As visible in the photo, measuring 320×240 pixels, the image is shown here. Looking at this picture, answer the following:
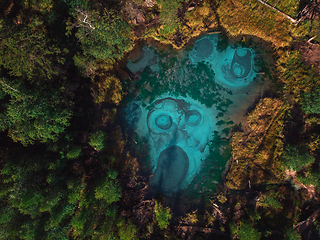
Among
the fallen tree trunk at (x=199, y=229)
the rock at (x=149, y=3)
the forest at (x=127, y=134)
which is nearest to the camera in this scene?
the forest at (x=127, y=134)

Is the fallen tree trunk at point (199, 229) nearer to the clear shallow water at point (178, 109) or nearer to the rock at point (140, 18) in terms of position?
the clear shallow water at point (178, 109)

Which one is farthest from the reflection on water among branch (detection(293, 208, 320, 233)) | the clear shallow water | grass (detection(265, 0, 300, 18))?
branch (detection(293, 208, 320, 233))

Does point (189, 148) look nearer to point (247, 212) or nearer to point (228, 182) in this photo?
point (228, 182)

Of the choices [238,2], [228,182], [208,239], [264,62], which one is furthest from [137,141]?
[238,2]

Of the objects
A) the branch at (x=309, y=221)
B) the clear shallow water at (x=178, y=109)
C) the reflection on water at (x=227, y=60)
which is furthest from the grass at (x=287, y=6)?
the branch at (x=309, y=221)

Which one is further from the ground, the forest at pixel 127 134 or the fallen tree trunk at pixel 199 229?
the forest at pixel 127 134

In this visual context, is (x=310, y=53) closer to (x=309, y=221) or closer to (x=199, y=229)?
(x=309, y=221)
